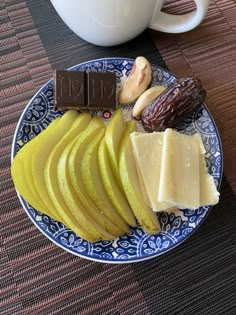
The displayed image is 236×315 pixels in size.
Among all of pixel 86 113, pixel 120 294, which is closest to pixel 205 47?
pixel 86 113

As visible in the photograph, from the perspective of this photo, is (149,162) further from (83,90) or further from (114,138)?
(83,90)

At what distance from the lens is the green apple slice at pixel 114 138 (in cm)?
87

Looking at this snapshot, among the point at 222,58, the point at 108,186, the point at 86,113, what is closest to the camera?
the point at 108,186

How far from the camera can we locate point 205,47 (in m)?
1.09

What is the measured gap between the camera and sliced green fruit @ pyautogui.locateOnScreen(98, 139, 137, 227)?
85cm

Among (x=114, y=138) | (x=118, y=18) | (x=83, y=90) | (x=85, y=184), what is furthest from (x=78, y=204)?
(x=118, y=18)

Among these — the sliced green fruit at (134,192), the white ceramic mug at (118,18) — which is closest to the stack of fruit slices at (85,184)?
the sliced green fruit at (134,192)

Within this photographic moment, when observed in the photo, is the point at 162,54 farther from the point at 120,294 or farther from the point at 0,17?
the point at 120,294

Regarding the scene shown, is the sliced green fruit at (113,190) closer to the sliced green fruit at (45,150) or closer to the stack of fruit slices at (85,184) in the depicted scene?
the stack of fruit slices at (85,184)

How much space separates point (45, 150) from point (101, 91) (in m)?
0.18

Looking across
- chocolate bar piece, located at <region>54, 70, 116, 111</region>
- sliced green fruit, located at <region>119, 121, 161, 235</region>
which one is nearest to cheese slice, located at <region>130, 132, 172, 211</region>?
sliced green fruit, located at <region>119, 121, 161, 235</region>

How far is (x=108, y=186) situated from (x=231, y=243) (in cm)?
29

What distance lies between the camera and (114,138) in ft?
2.93

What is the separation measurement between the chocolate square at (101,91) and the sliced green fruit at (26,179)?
0.54 ft
